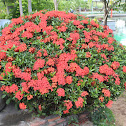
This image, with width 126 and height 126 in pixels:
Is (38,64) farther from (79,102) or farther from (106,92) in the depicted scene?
(106,92)

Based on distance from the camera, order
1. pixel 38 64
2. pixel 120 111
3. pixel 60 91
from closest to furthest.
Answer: pixel 60 91 < pixel 38 64 < pixel 120 111

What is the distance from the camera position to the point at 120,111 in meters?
4.07

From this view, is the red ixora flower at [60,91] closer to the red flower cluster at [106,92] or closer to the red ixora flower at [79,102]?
the red ixora flower at [79,102]

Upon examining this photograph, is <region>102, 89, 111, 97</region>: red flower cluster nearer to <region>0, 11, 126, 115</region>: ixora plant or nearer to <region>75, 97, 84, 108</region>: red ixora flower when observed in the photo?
<region>0, 11, 126, 115</region>: ixora plant

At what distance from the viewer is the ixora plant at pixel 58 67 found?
2.36 metres

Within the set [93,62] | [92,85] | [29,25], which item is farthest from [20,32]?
[92,85]

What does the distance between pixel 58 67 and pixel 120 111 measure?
8.58 ft

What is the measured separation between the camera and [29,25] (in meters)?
3.05

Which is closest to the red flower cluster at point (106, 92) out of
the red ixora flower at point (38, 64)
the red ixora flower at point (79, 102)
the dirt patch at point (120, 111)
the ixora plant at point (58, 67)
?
the ixora plant at point (58, 67)

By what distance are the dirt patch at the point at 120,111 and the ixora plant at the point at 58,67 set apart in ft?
4.00

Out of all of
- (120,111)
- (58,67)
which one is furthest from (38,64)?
(120,111)

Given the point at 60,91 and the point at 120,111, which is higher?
the point at 60,91

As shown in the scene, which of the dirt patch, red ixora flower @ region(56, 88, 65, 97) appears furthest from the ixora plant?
the dirt patch

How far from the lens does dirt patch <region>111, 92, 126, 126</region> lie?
3.67 m
